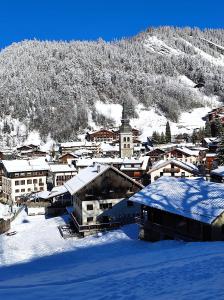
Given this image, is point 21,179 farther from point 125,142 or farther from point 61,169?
point 125,142

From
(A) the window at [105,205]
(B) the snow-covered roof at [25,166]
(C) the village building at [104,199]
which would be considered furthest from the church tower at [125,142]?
(A) the window at [105,205]

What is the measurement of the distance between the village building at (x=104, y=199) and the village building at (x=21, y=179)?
30478mm

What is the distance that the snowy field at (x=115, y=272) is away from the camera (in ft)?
42.9

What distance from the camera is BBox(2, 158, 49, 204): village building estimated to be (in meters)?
68.4

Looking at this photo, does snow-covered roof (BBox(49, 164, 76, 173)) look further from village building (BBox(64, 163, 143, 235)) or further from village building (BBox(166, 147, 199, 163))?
village building (BBox(64, 163, 143, 235))

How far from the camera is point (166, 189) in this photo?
102 feet

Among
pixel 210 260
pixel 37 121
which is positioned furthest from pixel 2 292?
pixel 37 121

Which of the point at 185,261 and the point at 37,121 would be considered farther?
the point at 37,121

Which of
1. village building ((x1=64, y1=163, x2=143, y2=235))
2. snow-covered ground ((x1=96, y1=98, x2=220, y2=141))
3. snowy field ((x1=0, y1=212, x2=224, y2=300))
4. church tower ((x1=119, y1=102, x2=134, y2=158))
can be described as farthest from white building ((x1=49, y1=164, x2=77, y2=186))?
snow-covered ground ((x1=96, y1=98, x2=220, y2=141))

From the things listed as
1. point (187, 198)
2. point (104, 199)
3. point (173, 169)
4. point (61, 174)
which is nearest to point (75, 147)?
point (61, 174)

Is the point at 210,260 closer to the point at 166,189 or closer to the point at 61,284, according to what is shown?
the point at 61,284

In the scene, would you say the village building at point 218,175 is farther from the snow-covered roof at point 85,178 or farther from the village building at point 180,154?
the village building at point 180,154

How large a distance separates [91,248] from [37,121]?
15037cm

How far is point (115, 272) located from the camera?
698 inches
